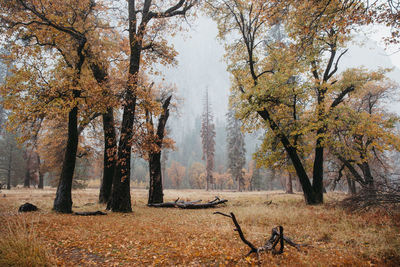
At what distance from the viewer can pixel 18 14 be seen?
27.0ft

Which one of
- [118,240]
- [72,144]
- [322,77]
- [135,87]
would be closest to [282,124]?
[322,77]

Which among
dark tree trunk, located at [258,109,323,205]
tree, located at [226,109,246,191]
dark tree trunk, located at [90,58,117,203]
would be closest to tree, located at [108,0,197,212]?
dark tree trunk, located at [90,58,117,203]

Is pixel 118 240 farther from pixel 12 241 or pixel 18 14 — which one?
pixel 18 14

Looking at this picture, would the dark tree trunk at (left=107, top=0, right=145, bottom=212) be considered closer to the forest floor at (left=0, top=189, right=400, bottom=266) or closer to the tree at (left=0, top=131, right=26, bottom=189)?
the forest floor at (left=0, top=189, right=400, bottom=266)

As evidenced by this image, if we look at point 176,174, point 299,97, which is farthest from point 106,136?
point 176,174

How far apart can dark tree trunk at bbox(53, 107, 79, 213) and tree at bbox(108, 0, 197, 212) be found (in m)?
1.89

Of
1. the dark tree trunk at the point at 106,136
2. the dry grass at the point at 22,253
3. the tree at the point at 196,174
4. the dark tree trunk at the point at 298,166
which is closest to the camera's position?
the dry grass at the point at 22,253

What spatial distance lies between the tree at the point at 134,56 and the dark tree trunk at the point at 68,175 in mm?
1893

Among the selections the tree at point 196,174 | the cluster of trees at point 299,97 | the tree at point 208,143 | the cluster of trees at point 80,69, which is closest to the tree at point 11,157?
the cluster of trees at point 80,69

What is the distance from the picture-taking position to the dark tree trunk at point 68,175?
8.74m

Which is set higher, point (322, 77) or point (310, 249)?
point (322, 77)

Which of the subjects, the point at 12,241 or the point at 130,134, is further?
the point at 130,134

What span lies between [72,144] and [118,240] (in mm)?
6414

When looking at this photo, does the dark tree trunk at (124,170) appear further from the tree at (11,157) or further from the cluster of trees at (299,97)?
the tree at (11,157)
